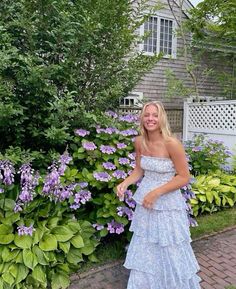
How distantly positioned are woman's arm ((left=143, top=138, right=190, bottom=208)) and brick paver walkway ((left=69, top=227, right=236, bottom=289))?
3.95 feet

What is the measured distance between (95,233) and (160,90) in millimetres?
8952

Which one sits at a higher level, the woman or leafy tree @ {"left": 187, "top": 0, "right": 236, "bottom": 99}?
leafy tree @ {"left": 187, "top": 0, "right": 236, "bottom": 99}

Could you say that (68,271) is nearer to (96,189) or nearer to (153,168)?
(96,189)

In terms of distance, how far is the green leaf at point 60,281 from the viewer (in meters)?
2.91

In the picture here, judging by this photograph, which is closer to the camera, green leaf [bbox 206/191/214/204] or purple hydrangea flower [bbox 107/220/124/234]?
purple hydrangea flower [bbox 107/220/124/234]

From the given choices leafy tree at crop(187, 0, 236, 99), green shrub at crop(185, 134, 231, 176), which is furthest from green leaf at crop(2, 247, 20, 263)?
leafy tree at crop(187, 0, 236, 99)

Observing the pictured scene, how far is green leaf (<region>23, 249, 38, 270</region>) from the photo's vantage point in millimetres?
2768

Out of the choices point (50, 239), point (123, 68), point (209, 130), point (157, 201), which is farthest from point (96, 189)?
point (209, 130)

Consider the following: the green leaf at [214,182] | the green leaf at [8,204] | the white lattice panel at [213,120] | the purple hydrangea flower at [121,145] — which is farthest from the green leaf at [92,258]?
the white lattice panel at [213,120]

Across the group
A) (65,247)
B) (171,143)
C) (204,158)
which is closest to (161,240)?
(171,143)

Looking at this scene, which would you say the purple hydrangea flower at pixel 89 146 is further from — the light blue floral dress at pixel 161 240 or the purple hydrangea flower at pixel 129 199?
the light blue floral dress at pixel 161 240

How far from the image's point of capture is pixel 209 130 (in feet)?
27.9

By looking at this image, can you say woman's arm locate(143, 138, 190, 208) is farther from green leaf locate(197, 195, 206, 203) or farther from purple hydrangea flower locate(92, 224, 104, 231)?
green leaf locate(197, 195, 206, 203)

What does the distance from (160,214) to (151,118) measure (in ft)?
2.39
